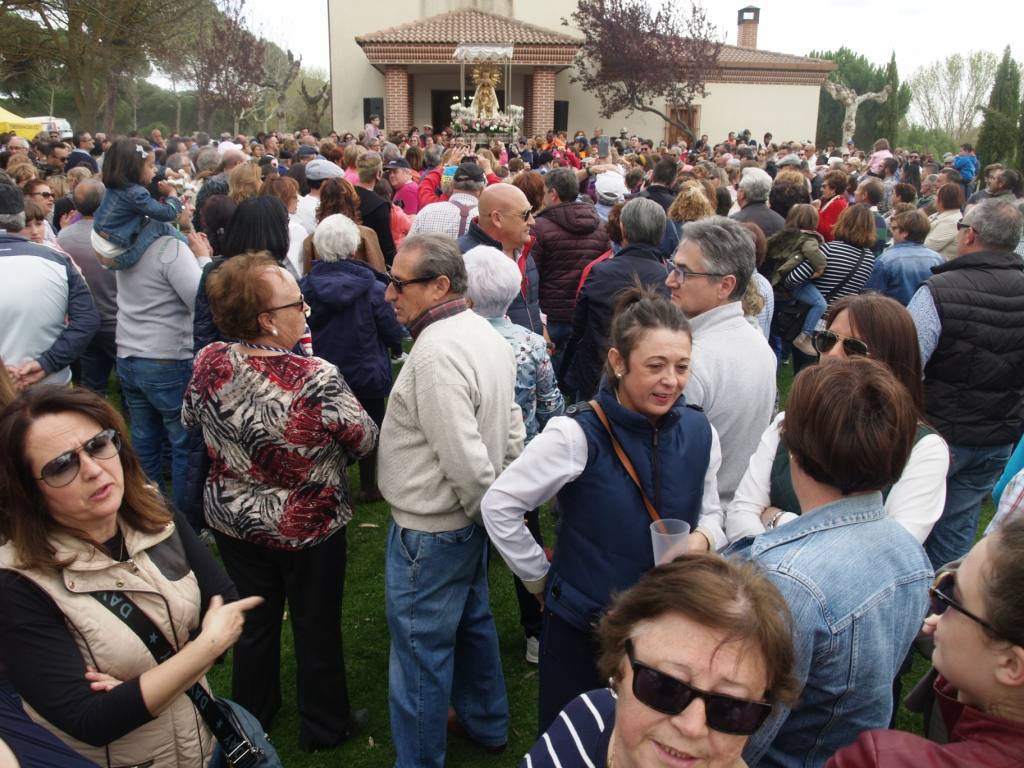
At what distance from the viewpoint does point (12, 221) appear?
13.4ft

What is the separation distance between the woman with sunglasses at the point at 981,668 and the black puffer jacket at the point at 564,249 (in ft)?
15.4

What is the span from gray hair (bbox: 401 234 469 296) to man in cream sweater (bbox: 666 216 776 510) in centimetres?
89

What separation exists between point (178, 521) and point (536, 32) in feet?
107

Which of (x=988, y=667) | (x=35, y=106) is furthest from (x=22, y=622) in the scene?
(x=35, y=106)

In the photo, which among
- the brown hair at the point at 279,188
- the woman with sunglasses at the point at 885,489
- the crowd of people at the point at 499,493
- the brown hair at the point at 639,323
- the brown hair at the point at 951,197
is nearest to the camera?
the crowd of people at the point at 499,493

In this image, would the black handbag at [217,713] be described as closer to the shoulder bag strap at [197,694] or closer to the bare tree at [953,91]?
the shoulder bag strap at [197,694]

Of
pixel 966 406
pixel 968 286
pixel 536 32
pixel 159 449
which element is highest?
pixel 536 32

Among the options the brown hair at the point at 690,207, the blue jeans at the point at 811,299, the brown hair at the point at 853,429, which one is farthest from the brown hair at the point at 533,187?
the brown hair at the point at 853,429

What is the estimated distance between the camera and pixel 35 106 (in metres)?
36.7

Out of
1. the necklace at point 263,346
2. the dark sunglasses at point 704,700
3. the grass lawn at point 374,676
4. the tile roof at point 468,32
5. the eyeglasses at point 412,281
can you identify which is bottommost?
the grass lawn at point 374,676

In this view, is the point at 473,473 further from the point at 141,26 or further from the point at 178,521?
the point at 141,26

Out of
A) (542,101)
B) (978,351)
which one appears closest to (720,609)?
(978,351)

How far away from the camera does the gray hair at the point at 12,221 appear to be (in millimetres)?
4047

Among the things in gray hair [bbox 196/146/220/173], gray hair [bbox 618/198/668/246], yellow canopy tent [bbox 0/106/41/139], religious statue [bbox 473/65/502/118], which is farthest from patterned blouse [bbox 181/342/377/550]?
religious statue [bbox 473/65/502/118]
